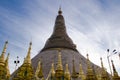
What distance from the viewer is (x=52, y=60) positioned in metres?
30.7

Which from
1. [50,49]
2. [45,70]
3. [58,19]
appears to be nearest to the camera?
[45,70]

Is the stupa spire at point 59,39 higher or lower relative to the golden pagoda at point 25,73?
higher

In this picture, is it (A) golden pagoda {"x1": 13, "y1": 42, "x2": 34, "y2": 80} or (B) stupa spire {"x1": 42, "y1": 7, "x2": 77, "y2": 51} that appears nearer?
(A) golden pagoda {"x1": 13, "y1": 42, "x2": 34, "y2": 80}

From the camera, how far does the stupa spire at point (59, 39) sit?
127ft

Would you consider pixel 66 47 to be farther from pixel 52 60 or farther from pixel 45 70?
pixel 45 70

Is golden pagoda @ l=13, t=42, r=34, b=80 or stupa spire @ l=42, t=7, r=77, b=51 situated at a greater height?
stupa spire @ l=42, t=7, r=77, b=51

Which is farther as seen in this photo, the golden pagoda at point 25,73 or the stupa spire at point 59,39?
the stupa spire at point 59,39

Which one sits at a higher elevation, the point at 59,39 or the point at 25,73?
the point at 59,39

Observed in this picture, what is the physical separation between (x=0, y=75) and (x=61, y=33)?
2899 centimetres

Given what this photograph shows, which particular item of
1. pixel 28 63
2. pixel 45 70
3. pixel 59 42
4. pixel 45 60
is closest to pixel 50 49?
pixel 59 42

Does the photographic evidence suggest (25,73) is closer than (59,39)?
Yes

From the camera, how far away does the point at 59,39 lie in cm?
4044

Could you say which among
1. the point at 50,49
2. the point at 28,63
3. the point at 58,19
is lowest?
the point at 28,63

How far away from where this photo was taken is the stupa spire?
38.8 metres
